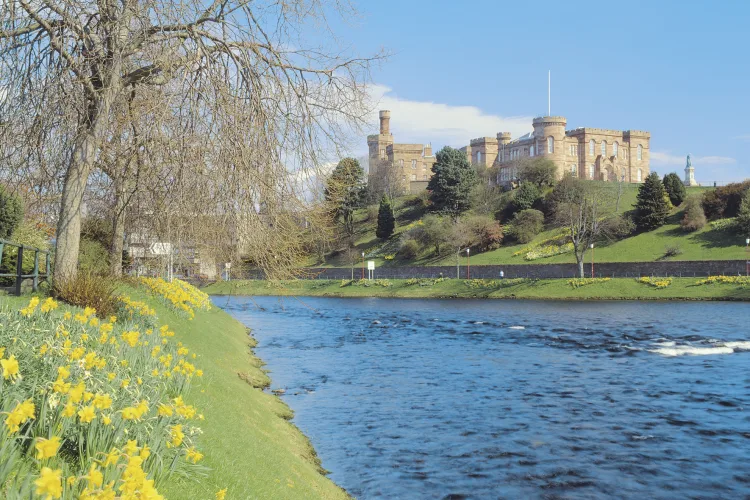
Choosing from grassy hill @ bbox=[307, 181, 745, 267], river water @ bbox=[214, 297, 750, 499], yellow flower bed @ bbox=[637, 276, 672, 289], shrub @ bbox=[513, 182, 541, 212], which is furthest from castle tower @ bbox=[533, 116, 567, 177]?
river water @ bbox=[214, 297, 750, 499]

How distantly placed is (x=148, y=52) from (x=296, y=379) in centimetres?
1163

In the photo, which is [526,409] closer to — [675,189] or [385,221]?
[675,189]

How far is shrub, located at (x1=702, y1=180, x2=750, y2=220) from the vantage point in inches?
3118

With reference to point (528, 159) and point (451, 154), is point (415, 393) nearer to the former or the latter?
point (451, 154)

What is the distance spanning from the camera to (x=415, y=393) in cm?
1872

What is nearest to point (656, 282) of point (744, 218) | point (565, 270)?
point (565, 270)

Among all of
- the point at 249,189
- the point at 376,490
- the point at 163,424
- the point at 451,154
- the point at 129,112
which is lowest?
the point at 376,490

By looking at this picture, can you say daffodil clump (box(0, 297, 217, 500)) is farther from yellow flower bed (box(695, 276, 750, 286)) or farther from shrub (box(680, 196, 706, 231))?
shrub (box(680, 196, 706, 231))

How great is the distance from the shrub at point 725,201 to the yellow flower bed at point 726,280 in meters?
26.9

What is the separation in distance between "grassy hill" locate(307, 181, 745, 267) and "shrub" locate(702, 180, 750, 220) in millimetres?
3275

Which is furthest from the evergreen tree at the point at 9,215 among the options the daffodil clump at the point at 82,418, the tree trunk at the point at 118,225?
the daffodil clump at the point at 82,418

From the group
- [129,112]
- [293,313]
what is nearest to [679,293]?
[293,313]

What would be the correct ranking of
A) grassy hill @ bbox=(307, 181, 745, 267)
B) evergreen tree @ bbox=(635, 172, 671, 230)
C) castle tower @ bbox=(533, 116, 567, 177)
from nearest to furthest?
grassy hill @ bbox=(307, 181, 745, 267) → evergreen tree @ bbox=(635, 172, 671, 230) → castle tower @ bbox=(533, 116, 567, 177)

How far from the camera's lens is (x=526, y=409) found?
1677 cm
